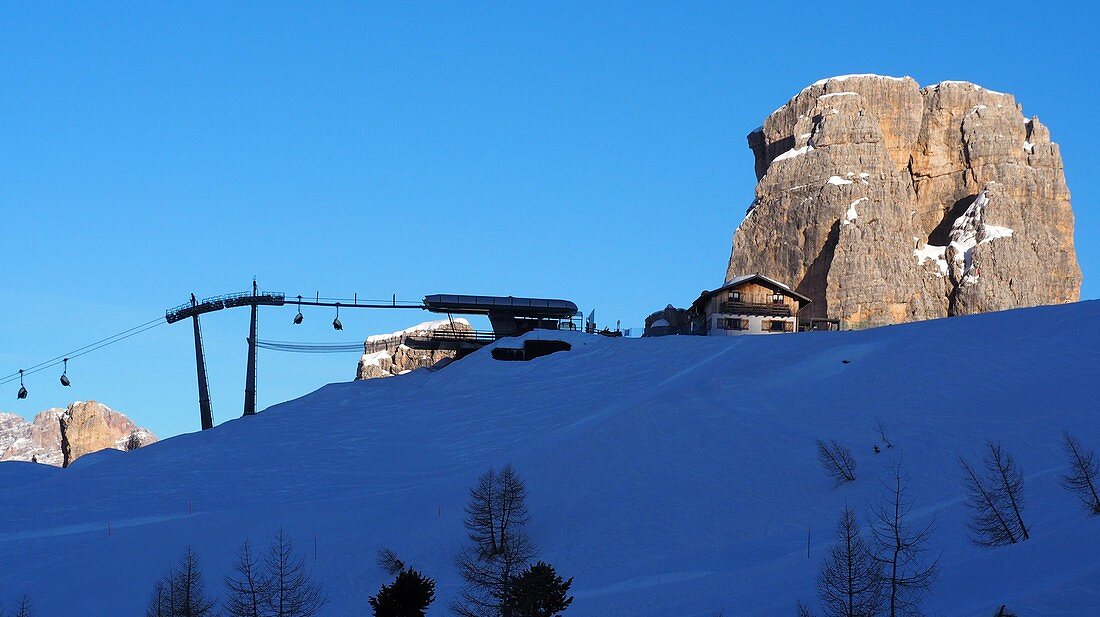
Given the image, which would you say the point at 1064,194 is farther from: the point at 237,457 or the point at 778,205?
the point at 237,457

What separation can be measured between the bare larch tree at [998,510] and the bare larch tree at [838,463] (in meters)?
6.73

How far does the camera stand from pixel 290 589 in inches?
1804

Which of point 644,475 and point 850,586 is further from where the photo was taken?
point 644,475

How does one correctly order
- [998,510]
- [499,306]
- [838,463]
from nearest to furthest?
[998,510] < [838,463] < [499,306]

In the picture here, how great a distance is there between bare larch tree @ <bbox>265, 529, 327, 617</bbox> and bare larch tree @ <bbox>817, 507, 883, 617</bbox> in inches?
673

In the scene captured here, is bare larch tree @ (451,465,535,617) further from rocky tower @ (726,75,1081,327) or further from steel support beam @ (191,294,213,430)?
rocky tower @ (726,75,1081,327)

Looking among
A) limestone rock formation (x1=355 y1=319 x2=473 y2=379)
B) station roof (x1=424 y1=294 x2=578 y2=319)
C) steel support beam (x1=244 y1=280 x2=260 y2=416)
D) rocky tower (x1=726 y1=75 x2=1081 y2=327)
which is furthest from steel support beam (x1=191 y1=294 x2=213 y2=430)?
rocky tower (x1=726 y1=75 x2=1081 y2=327)

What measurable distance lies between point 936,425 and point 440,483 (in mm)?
23735

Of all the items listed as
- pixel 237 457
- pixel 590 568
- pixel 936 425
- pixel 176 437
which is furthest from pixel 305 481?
pixel 936 425

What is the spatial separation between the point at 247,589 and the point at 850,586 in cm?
2418

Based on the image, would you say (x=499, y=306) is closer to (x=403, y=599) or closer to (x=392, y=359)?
(x=403, y=599)

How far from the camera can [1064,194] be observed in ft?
606

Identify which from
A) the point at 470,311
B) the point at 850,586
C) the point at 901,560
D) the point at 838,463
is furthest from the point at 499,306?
the point at 850,586

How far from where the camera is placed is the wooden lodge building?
11944cm
